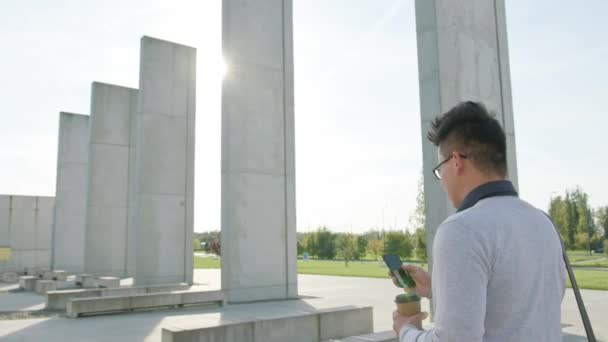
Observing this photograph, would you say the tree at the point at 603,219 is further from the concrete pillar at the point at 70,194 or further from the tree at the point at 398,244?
the concrete pillar at the point at 70,194

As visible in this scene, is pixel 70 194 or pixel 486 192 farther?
pixel 70 194

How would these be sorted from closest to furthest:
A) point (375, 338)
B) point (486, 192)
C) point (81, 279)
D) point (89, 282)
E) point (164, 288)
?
point (486, 192)
point (375, 338)
point (164, 288)
point (89, 282)
point (81, 279)

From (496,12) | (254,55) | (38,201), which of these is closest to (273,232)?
(254,55)

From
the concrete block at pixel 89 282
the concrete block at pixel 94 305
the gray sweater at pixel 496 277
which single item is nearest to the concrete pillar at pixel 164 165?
the concrete block at pixel 89 282

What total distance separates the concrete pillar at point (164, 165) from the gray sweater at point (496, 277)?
1831 cm

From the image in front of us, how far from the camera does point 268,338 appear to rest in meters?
7.82

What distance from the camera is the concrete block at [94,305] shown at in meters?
11.6

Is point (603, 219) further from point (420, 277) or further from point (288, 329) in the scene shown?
point (420, 277)

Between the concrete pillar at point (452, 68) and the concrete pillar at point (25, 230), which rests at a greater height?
the concrete pillar at point (452, 68)

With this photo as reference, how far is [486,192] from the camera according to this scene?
6.05ft

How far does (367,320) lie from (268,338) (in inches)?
95.8

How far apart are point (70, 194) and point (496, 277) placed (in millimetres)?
31432

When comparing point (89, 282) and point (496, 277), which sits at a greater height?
point (496, 277)

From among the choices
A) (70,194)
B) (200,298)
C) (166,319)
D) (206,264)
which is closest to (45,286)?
(200,298)
